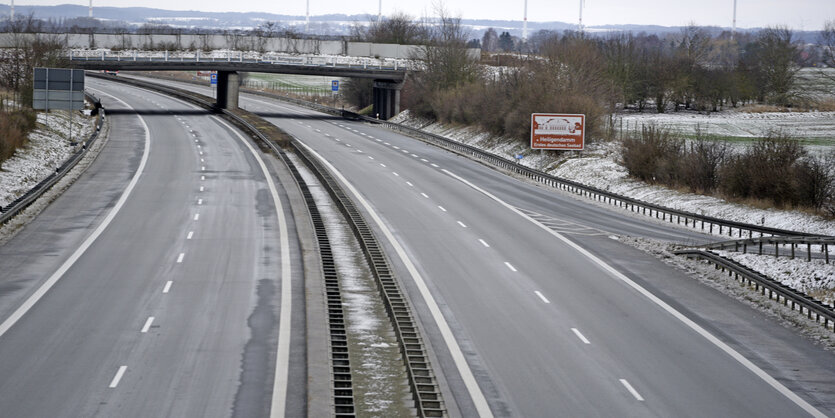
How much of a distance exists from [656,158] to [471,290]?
99.6 feet

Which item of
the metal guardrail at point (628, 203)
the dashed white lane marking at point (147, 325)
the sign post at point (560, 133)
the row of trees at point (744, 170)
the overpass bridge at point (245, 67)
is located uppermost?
the overpass bridge at point (245, 67)

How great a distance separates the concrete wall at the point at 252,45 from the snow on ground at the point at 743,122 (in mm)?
22635

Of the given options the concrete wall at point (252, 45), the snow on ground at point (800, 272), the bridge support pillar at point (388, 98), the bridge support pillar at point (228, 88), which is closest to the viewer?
the snow on ground at point (800, 272)

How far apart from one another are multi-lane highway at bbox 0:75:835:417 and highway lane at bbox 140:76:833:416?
73 mm

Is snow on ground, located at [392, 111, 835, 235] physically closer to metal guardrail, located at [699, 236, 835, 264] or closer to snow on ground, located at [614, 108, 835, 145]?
metal guardrail, located at [699, 236, 835, 264]

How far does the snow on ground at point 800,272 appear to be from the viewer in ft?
95.4

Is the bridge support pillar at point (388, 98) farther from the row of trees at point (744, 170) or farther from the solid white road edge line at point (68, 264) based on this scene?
the solid white road edge line at point (68, 264)

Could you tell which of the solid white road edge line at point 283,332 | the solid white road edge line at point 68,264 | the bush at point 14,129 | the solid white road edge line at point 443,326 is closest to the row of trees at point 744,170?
the solid white road edge line at point 443,326

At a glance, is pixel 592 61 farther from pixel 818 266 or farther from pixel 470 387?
pixel 470 387

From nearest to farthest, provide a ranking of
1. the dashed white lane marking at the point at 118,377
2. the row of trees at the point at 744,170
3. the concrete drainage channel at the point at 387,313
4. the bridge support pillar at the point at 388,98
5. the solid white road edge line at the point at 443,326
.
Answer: the concrete drainage channel at the point at 387,313 → the solid white road edge line at the point at 443,326 → the dashed white lane marking at the point at 118,377 → the row of trees at the point at 744,170 → the bridge support pillar at the point at 388,98

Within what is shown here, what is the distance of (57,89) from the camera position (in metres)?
62.4

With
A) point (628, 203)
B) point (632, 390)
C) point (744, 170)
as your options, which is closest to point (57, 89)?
point (628, 203)

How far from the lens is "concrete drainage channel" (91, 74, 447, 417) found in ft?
62.1

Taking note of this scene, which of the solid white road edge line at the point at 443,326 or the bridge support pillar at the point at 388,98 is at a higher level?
the bridge support pillar at the point at 388,98
